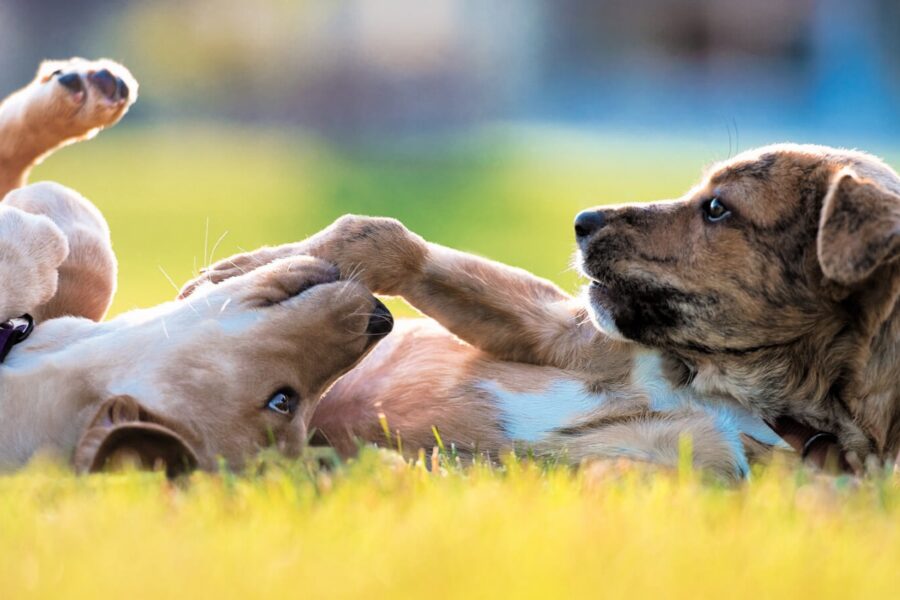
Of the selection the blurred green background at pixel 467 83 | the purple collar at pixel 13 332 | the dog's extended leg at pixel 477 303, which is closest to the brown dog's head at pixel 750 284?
the dog's extended leg at pixel 477 303

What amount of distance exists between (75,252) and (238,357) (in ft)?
3.99

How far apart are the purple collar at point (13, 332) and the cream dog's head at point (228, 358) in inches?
1.5

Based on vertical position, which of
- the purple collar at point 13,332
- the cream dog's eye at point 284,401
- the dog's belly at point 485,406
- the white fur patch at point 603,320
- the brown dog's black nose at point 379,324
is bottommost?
the dog's belly at point 485,406

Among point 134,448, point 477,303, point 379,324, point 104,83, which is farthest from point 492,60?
point 134,448

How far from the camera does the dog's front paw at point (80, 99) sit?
5223 millimetres

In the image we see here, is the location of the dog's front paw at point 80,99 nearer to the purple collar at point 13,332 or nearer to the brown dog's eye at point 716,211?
the purple collar at point 13,332

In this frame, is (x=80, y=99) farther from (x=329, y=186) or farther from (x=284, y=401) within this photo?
(x=329, y=186)

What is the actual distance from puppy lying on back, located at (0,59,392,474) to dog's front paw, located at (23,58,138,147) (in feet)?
2.67

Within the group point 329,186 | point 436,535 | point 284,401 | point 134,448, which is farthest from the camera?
→ point 329,186

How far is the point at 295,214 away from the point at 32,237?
34.2 feet

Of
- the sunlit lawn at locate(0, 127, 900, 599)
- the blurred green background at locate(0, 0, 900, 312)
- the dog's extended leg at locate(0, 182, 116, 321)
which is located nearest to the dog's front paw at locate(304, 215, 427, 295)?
the dog's extended leg at locate(0, 182, 116, 321)

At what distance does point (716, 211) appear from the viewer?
4512 millimetres

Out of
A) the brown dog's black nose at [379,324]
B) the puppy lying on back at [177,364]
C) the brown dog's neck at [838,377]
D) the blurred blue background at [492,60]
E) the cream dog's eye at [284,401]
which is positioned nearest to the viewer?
the puppy lying on back at [177,364]

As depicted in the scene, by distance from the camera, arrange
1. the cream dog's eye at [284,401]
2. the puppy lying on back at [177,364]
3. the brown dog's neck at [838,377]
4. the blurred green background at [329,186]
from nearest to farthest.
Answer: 1. the puppy lying on back at [177,364]
2. the cream dog's eye at [284,401]
3. the brown dog's neck at [838,377]
4. the blurred green background at [329,186]
